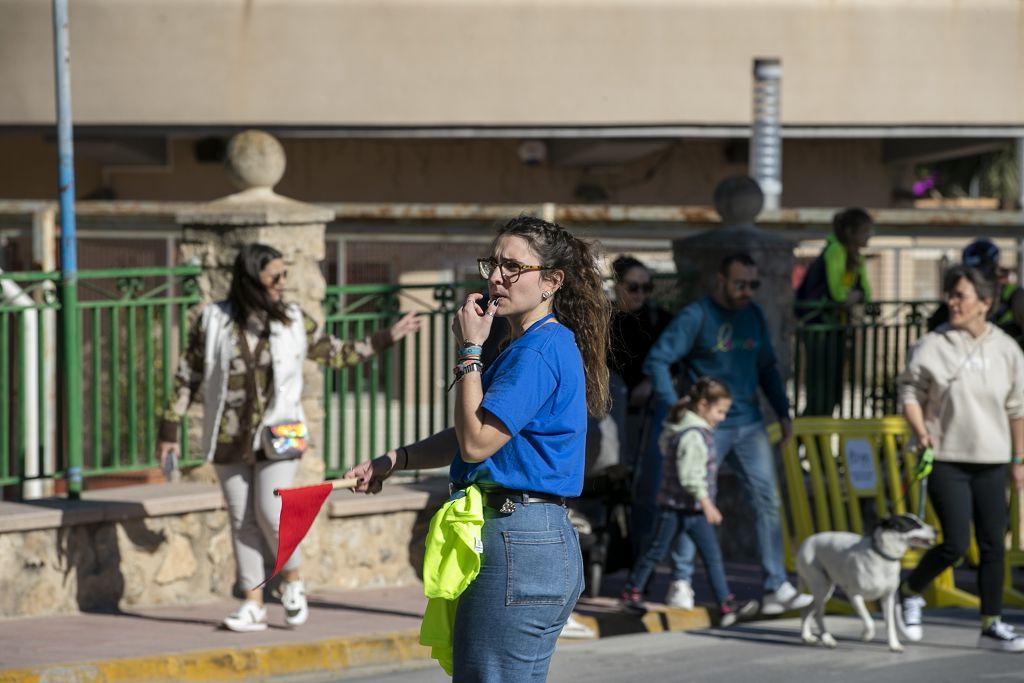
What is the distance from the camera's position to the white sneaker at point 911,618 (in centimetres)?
820

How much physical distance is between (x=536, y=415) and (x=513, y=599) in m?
0.48

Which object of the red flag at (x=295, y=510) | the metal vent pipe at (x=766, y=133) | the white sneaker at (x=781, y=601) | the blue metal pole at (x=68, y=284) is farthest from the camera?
the metal vent pipe at (x=766, y=133)

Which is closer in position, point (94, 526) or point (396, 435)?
point (94, 526)

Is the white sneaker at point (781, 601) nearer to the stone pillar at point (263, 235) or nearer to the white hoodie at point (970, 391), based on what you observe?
the white hoodie at point (970, 391)

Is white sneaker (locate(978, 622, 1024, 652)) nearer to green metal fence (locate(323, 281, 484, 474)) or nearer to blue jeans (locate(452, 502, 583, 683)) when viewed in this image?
green metal fence (locate(323, 281, 484, 474))

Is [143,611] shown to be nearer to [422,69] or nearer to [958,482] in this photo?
[958,482]

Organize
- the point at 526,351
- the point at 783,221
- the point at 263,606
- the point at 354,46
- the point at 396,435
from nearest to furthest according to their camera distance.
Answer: the point at 526,351
the point at 263,606
the point at 396,435
the point at 783,221
the point at 354,46

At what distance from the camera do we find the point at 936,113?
19688 mm

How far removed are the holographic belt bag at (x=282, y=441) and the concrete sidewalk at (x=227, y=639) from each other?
814 millimetres

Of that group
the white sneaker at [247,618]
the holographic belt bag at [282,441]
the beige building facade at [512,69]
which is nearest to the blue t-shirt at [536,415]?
the holographic belt bag at [282,441]

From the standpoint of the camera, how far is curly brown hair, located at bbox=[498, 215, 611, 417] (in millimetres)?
4645

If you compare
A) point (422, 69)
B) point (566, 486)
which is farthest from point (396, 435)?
point (422, 69)

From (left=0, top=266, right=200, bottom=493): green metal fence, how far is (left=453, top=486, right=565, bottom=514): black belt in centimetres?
430

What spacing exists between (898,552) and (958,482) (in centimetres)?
45
